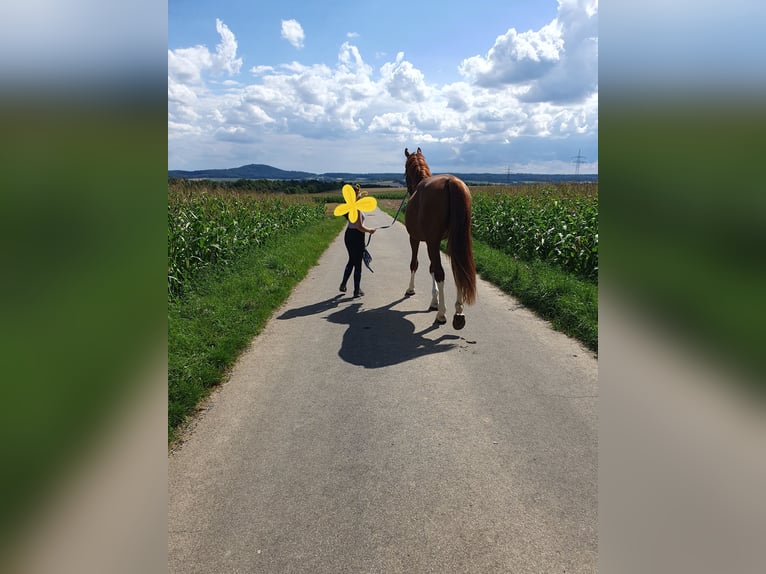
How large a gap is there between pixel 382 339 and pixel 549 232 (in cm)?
565

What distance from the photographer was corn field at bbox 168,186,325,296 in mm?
7961

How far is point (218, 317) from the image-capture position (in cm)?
590

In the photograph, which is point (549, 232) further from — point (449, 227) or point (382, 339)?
point (382, 339)

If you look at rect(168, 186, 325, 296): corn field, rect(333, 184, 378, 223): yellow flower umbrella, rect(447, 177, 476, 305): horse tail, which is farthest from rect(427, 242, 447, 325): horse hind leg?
rect(168, 186, 325, 296): corn field

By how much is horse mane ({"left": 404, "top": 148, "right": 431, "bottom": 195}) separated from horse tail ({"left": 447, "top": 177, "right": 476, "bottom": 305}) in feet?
6.01

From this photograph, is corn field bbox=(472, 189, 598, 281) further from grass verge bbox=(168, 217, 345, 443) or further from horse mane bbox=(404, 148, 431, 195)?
grass verge bbox=(168, 217, 345, 443)

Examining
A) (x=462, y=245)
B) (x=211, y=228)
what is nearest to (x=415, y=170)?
(x=462, y=245)

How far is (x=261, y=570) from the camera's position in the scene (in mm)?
2312

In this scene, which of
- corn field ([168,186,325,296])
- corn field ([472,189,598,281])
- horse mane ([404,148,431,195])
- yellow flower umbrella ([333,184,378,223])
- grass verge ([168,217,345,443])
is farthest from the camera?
corn field ([472,189,598,281])

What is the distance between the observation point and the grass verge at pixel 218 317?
13.6 feet

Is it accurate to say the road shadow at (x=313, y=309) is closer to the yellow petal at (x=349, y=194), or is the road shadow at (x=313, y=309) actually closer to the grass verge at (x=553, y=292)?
the yellow petal at (x=349, y=194)

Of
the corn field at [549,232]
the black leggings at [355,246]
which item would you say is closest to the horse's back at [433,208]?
the black leggings at [355,246]
